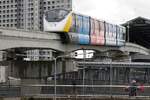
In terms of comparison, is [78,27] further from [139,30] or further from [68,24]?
[139,30]

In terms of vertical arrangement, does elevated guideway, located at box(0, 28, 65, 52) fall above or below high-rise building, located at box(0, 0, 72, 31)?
below

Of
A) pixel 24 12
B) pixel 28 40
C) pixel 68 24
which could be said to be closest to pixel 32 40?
pixel 28 40

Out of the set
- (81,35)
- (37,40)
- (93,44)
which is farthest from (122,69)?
(93,44)

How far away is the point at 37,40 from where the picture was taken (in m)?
62.2

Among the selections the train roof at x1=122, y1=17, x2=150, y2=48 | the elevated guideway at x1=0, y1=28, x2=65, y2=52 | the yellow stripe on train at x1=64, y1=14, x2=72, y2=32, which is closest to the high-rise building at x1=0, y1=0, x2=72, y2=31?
the train roof at x1=122, y1=17, x2=150, y2=48

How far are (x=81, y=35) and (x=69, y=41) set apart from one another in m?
2.83

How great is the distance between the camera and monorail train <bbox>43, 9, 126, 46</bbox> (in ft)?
216

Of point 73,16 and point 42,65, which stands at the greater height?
point 73,16

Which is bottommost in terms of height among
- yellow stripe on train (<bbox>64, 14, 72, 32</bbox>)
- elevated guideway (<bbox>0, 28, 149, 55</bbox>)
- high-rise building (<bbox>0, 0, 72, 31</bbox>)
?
elevated guideway (<bbox>0, 28, 149, 55</bbox>)

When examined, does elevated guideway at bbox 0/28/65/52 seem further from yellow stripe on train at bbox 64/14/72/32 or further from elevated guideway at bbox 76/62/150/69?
elevated guideway at bbox 76/62/150/69

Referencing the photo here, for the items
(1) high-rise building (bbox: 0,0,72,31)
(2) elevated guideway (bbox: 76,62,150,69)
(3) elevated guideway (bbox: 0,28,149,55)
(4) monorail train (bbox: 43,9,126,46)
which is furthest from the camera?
(1) high-rise building (bbox: 0,0,72,31)

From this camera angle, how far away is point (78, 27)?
6819 cm

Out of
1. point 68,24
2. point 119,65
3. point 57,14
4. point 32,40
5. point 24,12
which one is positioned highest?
point 24,12

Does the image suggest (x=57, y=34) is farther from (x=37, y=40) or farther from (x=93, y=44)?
(x=93, y=44)
